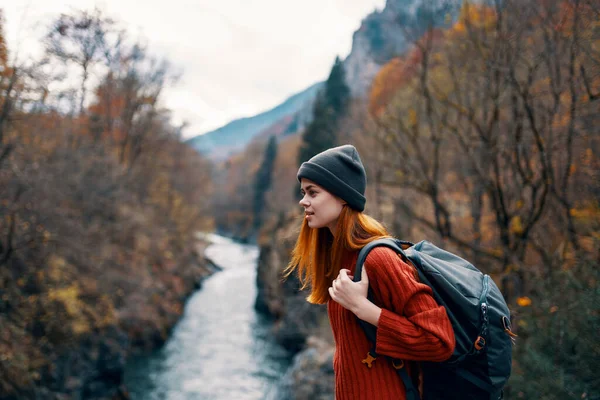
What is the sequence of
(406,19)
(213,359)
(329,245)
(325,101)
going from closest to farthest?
(329,245)
(406,19)
(213,359)
(325,101)

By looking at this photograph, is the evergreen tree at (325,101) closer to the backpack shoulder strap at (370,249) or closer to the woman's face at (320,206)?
the woman's face at (320,206)

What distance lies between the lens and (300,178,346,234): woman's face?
1759mm

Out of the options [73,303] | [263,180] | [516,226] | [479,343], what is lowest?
[73,303]

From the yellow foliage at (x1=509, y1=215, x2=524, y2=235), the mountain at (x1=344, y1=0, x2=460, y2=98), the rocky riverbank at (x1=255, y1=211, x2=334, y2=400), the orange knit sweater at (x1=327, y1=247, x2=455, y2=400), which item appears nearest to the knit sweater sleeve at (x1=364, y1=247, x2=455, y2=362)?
the orange knit sweater at (x1=327, y1=247, x2=455, y2=400)

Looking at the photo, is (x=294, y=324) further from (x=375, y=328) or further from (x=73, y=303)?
(x=375, y=328)

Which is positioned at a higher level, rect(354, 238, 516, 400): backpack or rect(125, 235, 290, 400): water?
rect(354, 238, 516, 400): backpack

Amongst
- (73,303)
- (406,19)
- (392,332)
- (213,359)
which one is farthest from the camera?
(213,359)

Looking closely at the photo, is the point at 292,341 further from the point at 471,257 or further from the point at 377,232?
the point at 377,232

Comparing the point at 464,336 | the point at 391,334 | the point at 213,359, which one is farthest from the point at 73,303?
the point at 464,336

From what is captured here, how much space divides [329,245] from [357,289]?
42 centimetres

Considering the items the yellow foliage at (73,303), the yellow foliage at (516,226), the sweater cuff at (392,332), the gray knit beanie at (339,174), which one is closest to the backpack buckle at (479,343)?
the sweater cuff at (392,332)

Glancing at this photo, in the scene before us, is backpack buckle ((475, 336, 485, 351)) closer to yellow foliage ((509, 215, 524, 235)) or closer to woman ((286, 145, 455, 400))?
woman ((286, 145, 455, 400))

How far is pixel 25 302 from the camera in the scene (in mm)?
9531

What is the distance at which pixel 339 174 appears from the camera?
5.77 feet
